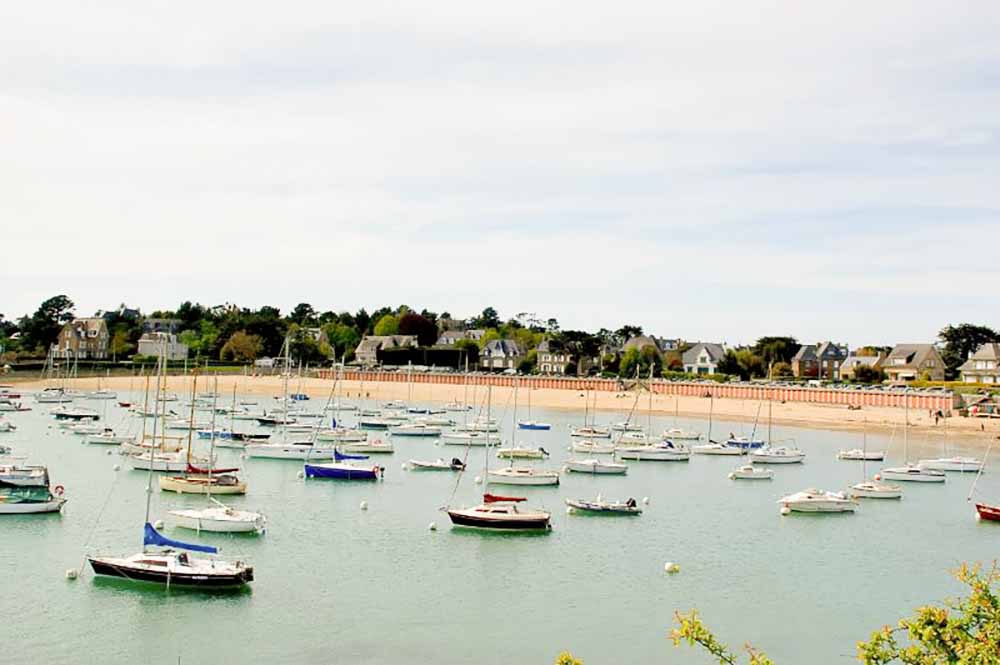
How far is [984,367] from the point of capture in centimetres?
14425

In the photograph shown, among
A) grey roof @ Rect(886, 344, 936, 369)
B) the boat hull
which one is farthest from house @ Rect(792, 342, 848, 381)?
the boat hull

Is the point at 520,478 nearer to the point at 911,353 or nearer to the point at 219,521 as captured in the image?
the point at 219,521

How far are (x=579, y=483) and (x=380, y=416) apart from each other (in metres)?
43.0

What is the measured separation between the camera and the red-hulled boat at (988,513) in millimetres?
50069

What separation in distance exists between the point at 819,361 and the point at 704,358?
59.0 ft

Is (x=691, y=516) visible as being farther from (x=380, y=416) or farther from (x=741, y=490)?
(x=380, y=416)

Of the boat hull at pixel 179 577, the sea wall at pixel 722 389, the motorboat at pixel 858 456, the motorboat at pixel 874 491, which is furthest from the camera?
the sea wall at pixel 722 389

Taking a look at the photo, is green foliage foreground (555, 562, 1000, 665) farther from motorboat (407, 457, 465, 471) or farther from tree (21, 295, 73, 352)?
tree (21, 295, 73, 352)

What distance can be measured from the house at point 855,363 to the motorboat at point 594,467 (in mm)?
104596

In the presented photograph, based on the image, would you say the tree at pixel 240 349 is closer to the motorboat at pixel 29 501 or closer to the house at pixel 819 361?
the house at pixel 819 361

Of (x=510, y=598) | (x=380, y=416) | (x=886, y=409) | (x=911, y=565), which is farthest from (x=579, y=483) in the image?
(x=886, y=409)

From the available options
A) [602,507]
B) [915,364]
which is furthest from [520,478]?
[915,364]

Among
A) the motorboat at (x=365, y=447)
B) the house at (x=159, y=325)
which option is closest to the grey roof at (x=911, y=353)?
the motorboat at (x=365, y=447)

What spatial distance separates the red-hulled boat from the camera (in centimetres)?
5007
